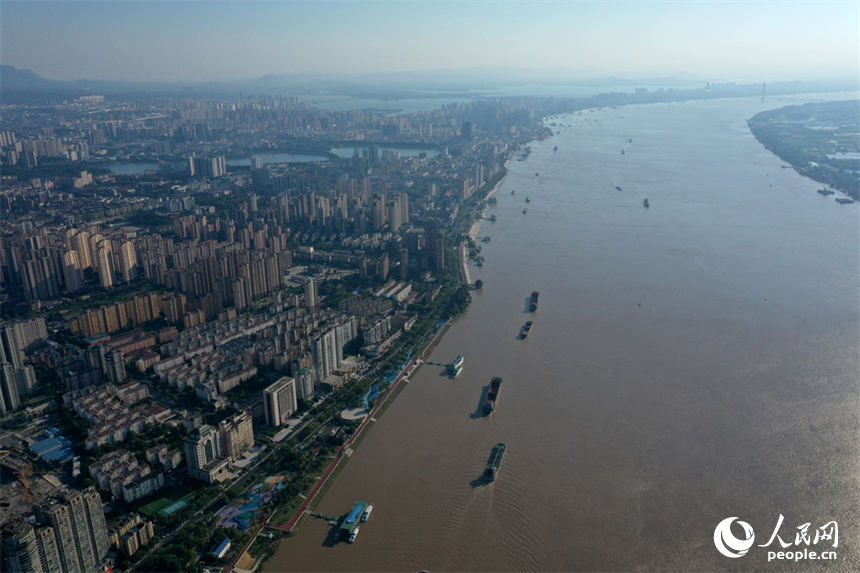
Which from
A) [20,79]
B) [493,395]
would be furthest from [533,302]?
[20,79]

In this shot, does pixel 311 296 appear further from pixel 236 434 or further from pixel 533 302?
pixel 236 434

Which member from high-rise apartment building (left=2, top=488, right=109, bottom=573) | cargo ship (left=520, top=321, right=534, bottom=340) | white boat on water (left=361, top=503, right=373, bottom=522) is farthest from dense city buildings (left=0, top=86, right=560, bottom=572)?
cargo ship (left=520, top=321, right=534, bottom=340)

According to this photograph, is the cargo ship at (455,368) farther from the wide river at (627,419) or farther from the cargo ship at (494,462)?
the cargo ship at (494,462)

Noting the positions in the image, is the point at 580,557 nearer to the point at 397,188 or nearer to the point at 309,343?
the point at 309,343

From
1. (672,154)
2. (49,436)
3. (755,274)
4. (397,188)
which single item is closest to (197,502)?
(49,436)

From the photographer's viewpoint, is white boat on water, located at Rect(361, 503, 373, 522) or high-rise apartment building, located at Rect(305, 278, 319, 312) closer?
white boat on water, located at Rect(361, 503, 373, 522)

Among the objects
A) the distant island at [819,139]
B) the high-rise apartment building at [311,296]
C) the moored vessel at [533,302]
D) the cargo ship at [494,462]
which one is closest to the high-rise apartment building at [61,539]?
the cargo ship at [494,462]

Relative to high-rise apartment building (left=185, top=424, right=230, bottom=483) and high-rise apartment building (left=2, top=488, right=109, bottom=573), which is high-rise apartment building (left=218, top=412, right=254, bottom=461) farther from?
high-rise apartment building (left=2, top=488, right=109, bottom=573)
